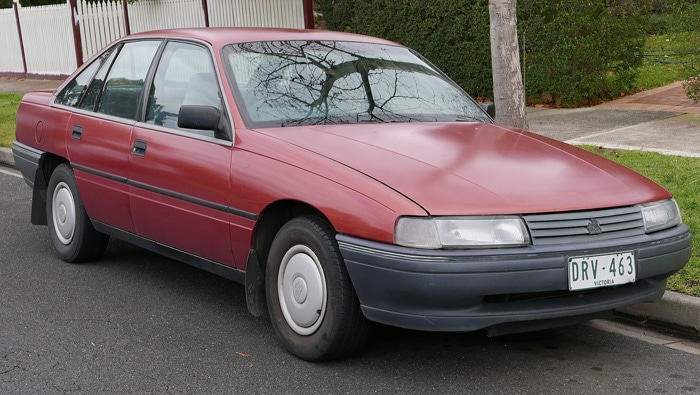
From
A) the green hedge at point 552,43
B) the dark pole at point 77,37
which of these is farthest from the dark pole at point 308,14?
the dark pole at point 77,37

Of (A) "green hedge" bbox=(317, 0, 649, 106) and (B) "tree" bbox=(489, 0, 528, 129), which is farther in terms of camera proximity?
(A) "green hedge" bbox=(317, 0, 649, 106)

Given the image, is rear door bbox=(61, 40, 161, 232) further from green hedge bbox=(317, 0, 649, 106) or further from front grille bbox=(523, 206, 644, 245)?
green hedge bbox=(317, 0, 649, 106)

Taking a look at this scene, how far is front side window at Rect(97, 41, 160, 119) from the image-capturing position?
19.1 ft

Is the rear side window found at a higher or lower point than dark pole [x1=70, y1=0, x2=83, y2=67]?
lower

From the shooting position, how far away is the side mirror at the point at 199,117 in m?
4.84

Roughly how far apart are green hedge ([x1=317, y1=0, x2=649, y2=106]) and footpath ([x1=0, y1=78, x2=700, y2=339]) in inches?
12.7

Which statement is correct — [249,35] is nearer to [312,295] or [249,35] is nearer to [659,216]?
[312,295]

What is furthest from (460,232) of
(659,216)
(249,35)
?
(249,35)

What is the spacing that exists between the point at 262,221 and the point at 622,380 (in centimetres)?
183

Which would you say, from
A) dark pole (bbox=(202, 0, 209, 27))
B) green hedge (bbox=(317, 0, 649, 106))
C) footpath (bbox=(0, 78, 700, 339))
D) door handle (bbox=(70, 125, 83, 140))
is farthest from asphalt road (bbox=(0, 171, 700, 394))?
dark pole (bbox=(202, 0, 209, 27))

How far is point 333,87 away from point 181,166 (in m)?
0.93

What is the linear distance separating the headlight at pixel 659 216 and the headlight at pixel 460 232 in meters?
0.70

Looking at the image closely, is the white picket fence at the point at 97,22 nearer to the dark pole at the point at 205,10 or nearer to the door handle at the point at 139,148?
the dark pole at the point at 205,10

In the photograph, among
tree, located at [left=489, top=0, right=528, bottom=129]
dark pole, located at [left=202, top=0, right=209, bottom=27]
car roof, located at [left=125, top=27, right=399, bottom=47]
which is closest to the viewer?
car roof, located at [left=125, top=27, right=399, bottom=47]
